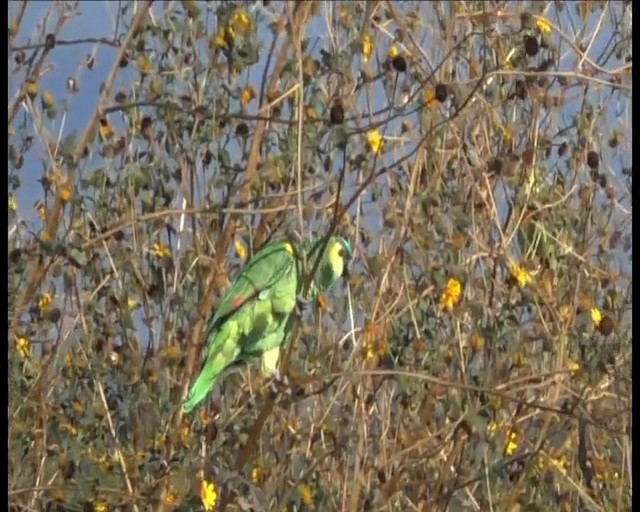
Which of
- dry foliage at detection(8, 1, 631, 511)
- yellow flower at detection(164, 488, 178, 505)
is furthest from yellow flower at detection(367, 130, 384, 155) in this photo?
yellow flower at detection(164, 488, 178, 505)

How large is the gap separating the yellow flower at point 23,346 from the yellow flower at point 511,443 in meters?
0.91

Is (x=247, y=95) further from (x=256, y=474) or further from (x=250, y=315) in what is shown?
(x=256, y=474)

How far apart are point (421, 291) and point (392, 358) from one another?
0.20m

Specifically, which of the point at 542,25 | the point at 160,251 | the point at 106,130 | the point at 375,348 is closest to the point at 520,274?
the point at 375,348

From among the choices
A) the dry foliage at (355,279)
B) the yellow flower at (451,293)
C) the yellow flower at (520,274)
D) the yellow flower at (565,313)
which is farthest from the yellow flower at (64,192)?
the yellow flower at (565,313)

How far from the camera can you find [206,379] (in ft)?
7.70

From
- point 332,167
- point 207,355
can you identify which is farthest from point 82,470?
point 332,167

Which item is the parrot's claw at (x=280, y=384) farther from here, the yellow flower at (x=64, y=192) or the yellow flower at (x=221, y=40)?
the yellow flower at (x=221, y=40)

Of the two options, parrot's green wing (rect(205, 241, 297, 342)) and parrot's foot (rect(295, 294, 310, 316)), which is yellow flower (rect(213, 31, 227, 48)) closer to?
parrot's green wing (rect(205, 241, 297, 342))

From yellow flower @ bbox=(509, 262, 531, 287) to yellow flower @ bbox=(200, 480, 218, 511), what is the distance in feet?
2.43

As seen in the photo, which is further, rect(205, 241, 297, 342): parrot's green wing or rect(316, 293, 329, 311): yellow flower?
rect(316, 293, 329, 311): yellow flower

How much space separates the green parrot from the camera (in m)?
2.35

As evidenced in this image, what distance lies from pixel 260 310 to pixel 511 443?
0.56 m

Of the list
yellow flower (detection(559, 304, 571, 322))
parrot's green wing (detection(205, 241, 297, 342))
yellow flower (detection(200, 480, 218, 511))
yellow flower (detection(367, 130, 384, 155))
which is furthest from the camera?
yellow flower (detection(559, 304, 571, 322))
